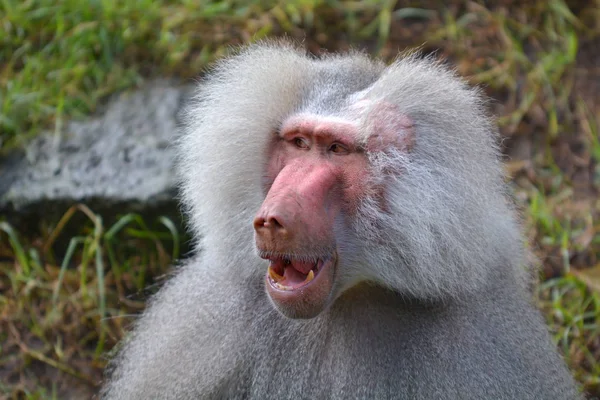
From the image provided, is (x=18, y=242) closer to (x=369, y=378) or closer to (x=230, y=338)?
(x=230, y=338)

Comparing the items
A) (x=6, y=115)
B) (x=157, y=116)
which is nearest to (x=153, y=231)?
(x=157, y=116)

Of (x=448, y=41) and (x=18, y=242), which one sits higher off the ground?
(x=448, y=41)

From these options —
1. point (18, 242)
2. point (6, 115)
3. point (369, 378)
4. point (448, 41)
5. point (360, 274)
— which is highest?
point (360, 274)

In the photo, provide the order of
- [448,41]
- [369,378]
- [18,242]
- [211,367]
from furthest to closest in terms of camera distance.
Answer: [448,41]
[18,242]
[211,367]
[369,378]

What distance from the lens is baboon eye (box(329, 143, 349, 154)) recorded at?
9.16 ft

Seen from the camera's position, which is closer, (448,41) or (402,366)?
(402,366)

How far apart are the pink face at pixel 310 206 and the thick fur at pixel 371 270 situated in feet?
0.21

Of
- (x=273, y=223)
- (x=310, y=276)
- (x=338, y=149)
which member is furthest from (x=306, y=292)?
(x=338, y=149)

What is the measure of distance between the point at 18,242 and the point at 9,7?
1813 millimetres

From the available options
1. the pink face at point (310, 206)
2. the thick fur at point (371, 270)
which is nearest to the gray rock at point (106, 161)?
the thick fur at point (371, 270)

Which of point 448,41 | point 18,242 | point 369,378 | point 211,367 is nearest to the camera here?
point 369,378

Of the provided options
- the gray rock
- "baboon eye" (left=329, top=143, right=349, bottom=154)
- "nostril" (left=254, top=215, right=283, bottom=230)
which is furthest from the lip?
the gray rock

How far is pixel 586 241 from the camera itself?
479 centimetres

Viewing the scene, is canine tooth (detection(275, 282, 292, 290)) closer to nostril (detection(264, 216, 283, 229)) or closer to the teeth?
the teeth
